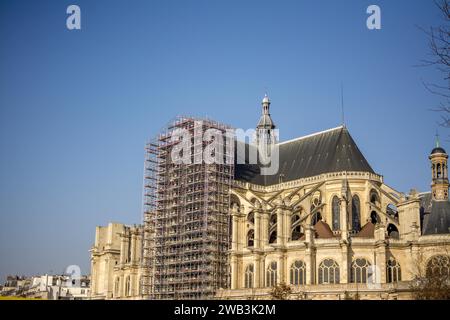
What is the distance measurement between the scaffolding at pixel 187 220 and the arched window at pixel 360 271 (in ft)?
42.1

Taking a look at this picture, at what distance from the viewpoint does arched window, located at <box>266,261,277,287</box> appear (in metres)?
48.4

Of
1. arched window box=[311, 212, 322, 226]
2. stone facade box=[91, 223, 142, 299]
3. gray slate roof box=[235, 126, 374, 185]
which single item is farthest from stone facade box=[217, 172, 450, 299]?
stone facade box=[91, 223, 142, 299]

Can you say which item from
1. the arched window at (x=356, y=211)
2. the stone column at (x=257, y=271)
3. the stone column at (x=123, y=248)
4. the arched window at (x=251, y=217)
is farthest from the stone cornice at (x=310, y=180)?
the stone column at (x=123, y=248)

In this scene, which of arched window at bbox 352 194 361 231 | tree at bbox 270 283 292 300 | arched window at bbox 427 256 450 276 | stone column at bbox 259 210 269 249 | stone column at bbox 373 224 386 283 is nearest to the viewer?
tree at bbox 270 283 292 300

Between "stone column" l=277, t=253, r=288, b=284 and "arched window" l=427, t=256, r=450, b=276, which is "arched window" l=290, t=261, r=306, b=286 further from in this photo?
"arched window" l=427, t=256, r=450, b=276

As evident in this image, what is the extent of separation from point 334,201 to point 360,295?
12.9 metres

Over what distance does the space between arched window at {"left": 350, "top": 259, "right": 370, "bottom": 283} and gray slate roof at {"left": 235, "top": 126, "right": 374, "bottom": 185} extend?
11.6m

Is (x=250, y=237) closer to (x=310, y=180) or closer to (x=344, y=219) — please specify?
(x=310, y=180)

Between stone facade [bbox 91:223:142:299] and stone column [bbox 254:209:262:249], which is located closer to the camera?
stone column [bbox 254:209:262:249]

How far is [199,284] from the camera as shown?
174 feet

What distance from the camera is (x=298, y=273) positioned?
4712 centimetres

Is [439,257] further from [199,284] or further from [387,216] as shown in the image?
[199,284]
